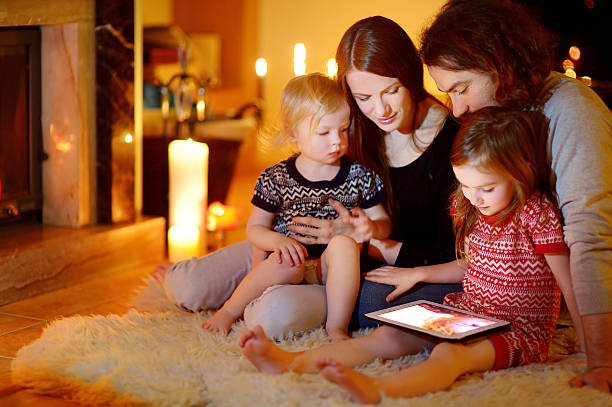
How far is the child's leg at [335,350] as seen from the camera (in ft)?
4.93

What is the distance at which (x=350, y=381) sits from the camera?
4.45 ft

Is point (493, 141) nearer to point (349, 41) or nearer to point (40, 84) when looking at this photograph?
point (349, 41)

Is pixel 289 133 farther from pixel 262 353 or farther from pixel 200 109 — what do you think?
pixel 200 109

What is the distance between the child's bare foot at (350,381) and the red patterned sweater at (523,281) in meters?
0.35

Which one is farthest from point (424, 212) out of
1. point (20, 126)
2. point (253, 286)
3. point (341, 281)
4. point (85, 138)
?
point (20, 126)

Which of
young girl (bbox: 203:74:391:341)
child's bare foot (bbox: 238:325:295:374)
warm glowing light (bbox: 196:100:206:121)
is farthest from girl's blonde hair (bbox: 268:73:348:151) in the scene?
warm glowing light (bbox: 196:100:206:121)

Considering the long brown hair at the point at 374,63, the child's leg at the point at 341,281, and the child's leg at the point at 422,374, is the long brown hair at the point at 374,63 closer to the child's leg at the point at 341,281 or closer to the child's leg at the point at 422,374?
the child's leg at the point at 341,281

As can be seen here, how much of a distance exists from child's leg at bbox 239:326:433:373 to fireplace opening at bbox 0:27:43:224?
1248 mm

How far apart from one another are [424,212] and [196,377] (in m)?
0.76

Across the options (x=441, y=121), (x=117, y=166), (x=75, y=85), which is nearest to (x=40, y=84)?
(x=75, y=85)

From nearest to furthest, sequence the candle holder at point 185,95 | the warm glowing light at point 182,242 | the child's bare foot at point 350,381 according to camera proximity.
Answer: the child's bare foot at point 350,381 < the warm glowing light at point 182,242 < the candle holder at point 185,95

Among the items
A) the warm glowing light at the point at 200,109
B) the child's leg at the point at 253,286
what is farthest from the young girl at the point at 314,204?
the warm glowing light at the point at 200,109

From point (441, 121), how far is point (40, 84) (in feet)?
4.43

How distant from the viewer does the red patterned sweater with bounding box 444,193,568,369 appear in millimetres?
1598
